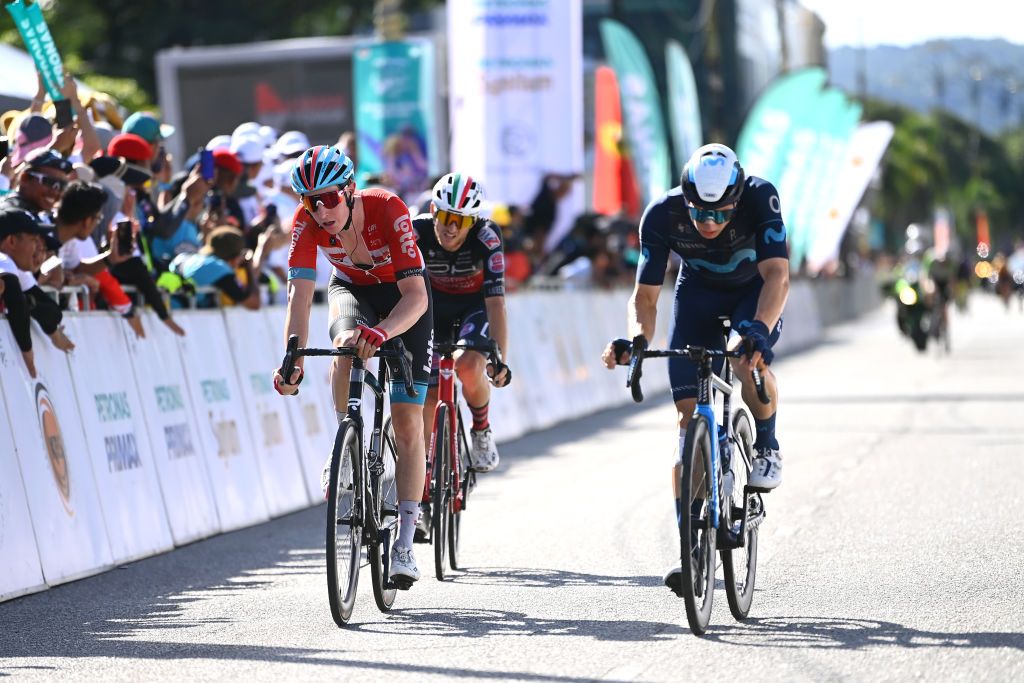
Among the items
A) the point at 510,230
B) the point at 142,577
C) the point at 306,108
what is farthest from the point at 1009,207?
the point at 142,577

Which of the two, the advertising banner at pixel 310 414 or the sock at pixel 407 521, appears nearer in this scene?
the sock at pixel 407 521

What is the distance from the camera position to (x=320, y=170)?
788 cm

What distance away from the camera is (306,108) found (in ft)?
106

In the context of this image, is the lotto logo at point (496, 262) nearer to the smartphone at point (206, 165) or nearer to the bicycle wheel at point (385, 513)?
Result: the bicycle wheel at point (385, 513)

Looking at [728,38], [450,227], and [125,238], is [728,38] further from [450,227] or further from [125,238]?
[450,227]

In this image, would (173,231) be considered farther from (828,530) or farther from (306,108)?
(306,108)

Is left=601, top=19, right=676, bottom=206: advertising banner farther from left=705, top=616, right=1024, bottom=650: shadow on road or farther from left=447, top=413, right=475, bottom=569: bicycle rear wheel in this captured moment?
left=705, top=616, right=1024, bottom=650: shadow on road

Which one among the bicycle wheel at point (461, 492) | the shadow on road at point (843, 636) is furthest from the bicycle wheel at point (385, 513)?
the shadow on road at point (843, 636)

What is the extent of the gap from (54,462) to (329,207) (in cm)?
275

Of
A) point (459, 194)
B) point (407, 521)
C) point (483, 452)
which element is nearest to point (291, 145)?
point (483, 452)

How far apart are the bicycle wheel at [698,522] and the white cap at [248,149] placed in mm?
7896

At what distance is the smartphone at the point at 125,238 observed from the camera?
11.4 meters

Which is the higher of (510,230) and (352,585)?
(352,585)

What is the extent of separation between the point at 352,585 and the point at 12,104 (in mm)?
8737
